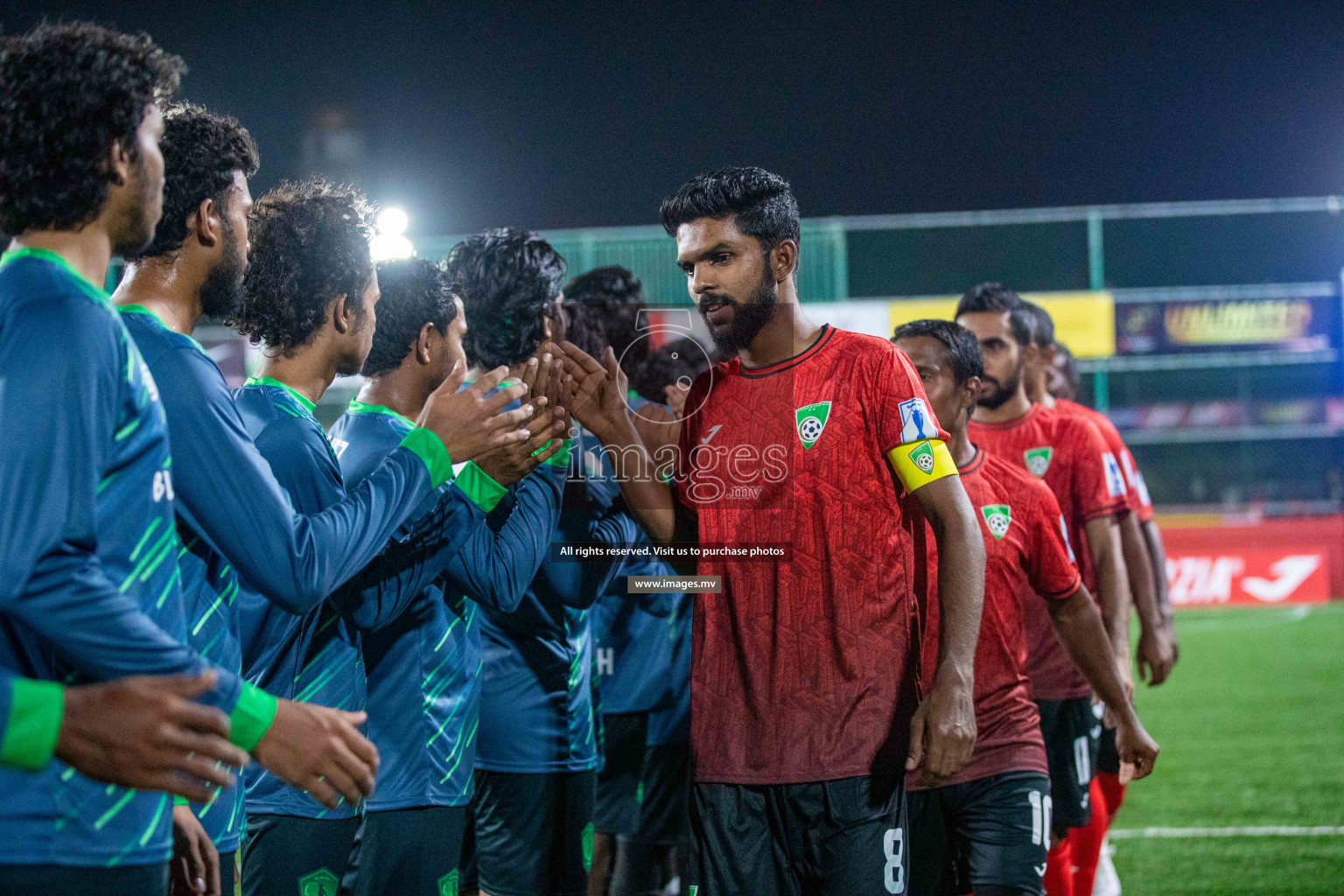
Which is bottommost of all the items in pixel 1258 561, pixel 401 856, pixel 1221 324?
pixel 1258 561

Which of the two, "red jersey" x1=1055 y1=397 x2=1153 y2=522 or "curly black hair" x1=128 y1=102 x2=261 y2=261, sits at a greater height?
"curly black hair" x1=128 y1=102 x2=261 y2=261

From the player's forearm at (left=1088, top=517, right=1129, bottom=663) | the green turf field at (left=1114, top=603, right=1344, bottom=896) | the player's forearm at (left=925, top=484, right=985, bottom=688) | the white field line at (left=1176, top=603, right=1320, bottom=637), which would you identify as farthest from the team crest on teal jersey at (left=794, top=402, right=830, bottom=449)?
the white field line at (left=1176, top=603, right=1320, bottom=637)

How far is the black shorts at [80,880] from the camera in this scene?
152 centimetres

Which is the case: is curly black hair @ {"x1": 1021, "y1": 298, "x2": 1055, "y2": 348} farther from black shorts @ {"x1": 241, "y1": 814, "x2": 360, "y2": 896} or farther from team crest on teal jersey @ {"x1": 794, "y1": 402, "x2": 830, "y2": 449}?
black shorts @ {"x1": 241, "y1": 814, "x2": 360, "y2": 896}

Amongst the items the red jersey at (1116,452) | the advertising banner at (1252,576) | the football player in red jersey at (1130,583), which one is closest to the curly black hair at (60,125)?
the red jersey at (1116,452)

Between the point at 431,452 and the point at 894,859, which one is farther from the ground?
the point at 431,452

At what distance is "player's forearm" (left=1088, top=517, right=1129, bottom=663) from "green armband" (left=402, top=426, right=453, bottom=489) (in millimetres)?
3125

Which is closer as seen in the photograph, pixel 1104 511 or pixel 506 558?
pixel 506 558

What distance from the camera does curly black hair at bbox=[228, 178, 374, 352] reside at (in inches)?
102

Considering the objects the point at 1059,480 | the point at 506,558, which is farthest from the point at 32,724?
the point at 1059,480

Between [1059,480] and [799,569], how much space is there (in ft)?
8.25

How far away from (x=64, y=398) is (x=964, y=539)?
1.80m

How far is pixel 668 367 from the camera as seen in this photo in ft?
12.9

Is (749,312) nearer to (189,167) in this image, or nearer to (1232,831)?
(189,167)
